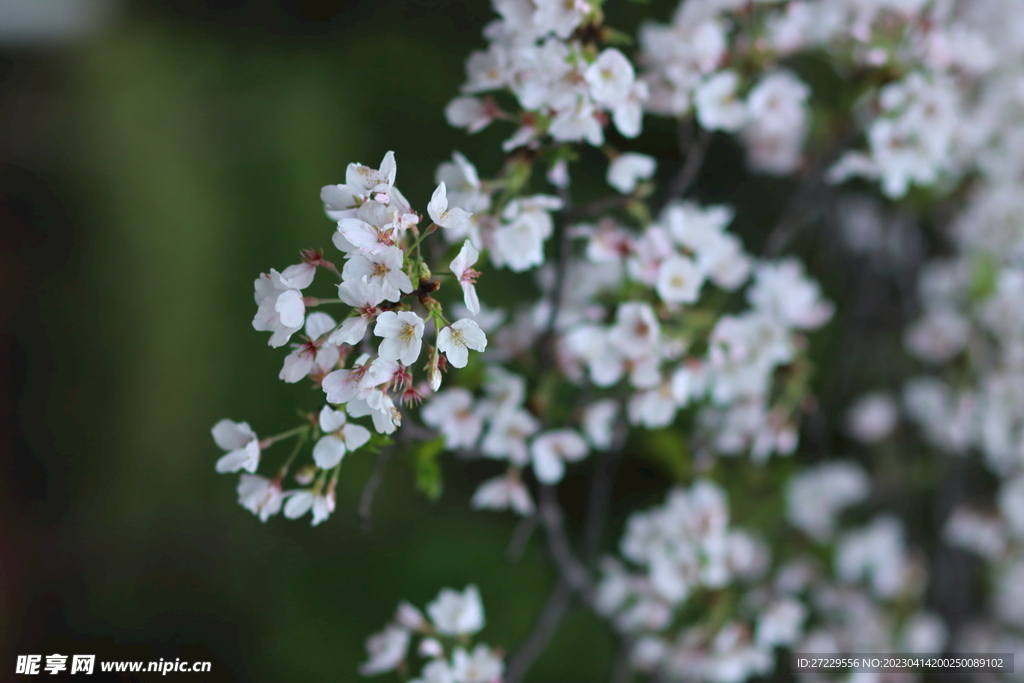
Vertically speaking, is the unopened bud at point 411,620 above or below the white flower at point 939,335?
below

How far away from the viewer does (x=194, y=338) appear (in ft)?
5.65

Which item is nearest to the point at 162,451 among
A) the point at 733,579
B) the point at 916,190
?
the point at 733,579

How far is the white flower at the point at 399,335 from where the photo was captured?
51 centimetres

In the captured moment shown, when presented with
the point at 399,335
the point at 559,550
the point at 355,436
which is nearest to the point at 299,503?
the point at 355,436

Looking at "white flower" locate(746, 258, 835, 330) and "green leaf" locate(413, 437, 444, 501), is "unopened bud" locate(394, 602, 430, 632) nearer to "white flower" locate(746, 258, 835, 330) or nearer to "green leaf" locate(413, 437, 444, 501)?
"green leaf" locate(413, 437, 444, 501)

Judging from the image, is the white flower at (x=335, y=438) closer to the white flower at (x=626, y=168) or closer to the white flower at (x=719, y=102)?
the white flower at (x=626, y=168)

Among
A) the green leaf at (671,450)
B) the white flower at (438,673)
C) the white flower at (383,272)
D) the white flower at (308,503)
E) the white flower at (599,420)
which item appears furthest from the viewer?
the green leaf at (671,450)

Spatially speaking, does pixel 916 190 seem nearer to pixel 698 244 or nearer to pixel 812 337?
pixel 812 337

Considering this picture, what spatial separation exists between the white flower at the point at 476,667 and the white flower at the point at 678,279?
43 centimetres

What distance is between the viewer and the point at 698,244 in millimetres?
812

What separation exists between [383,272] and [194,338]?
1379 mm

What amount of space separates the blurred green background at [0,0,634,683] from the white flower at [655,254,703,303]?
0.64 metres

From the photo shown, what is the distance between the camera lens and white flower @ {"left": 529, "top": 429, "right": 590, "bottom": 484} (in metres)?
0.84

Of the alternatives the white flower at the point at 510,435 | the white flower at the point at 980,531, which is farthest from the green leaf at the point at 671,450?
the white flower at the point at 980,531
